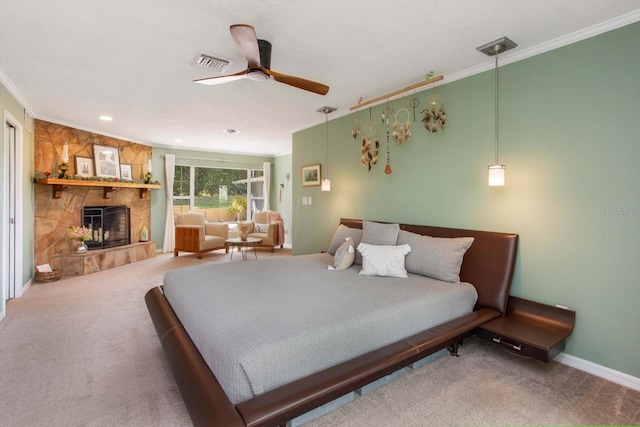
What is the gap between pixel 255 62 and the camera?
7.21ft

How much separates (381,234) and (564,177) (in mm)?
1587

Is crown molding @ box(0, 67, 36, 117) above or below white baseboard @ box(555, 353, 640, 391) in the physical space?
above

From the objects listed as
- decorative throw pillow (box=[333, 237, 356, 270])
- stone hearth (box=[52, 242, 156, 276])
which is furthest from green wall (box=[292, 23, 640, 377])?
stone hearth (box=[52, 242, 156, 276])

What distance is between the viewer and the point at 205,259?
20.6 feet

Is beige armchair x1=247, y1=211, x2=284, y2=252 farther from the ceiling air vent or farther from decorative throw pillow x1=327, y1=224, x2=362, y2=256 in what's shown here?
the ceiling air vent

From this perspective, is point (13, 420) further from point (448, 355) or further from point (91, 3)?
point (448, 355)

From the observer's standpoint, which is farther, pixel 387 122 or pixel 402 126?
pixel 387 122

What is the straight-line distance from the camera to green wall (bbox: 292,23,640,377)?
82.8 inches

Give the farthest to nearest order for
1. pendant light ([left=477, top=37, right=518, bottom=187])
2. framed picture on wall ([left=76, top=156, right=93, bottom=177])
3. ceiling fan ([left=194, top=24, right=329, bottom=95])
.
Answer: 1. framed picture on wall ([left=76, top=156, right=93, bottom=177])
2. pendant light ([left=477, top=37, right=518, bottom=187])
3. ceiling fan ([left=194, top=24, right=329, bottom=95])

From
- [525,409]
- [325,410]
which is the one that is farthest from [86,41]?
[525,409]

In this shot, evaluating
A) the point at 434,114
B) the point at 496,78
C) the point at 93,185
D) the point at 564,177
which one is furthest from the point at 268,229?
the point at 564,177

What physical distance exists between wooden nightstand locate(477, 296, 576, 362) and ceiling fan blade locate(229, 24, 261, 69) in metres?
2.56

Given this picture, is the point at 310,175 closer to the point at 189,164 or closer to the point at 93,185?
the point at 93,185

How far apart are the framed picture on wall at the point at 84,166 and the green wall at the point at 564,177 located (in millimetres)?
5613
